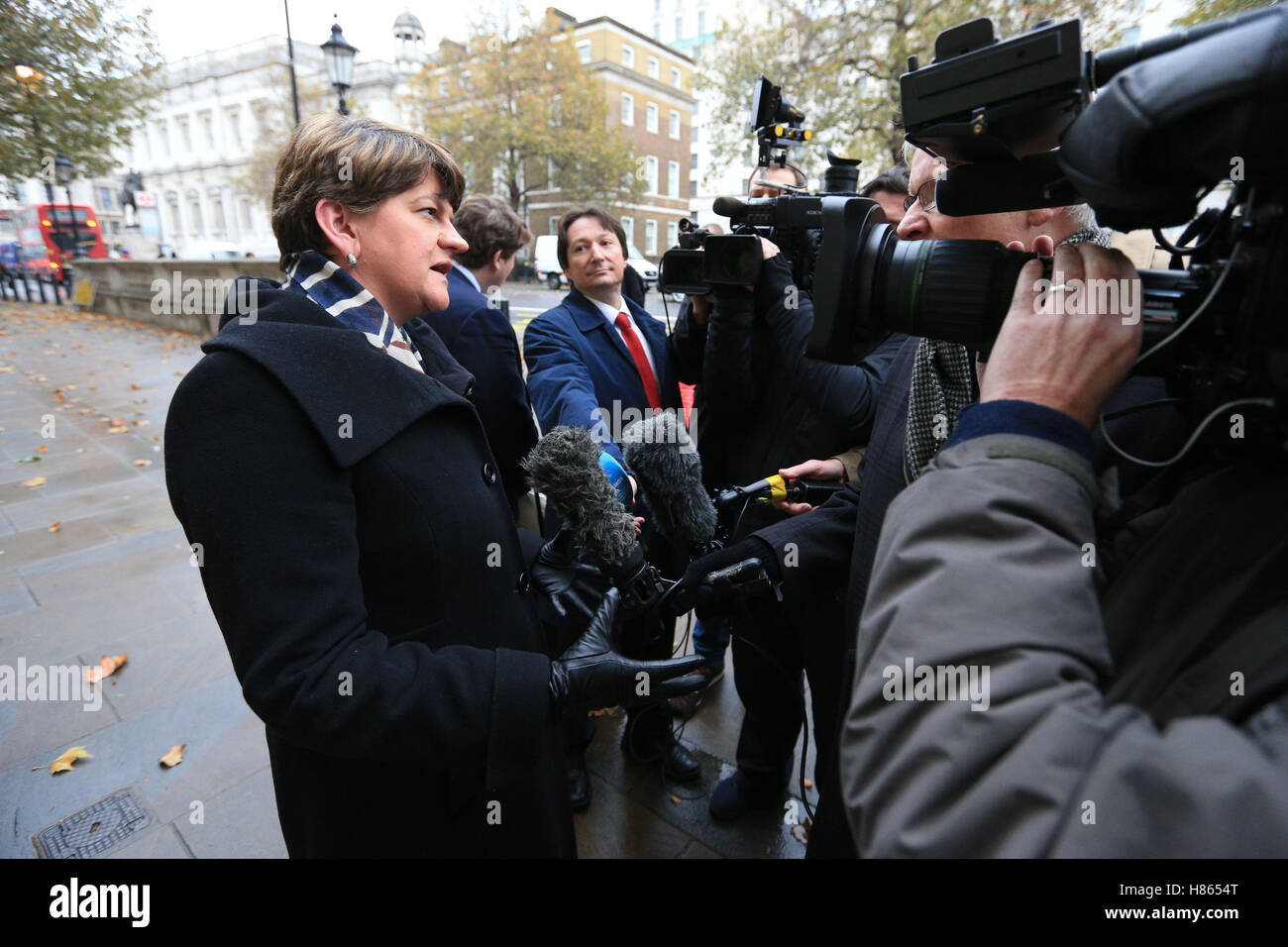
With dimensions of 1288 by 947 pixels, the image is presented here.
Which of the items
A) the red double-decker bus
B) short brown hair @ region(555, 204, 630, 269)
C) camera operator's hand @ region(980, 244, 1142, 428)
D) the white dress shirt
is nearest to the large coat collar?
camera operator's hand @ region(980, 244, 1142, 428)

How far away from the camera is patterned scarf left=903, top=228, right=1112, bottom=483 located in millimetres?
1271

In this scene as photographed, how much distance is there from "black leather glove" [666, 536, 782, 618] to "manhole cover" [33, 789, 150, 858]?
6.80ft

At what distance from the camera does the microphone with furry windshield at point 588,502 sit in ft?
4.90

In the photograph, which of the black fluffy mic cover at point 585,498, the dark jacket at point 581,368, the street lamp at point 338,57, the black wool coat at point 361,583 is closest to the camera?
the black wool coat at point 361,583

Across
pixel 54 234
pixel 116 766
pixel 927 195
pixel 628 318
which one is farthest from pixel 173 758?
pixel 54 234

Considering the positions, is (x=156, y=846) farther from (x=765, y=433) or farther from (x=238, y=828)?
(x=765, y=433)

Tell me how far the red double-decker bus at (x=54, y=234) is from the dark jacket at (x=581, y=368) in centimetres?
2431

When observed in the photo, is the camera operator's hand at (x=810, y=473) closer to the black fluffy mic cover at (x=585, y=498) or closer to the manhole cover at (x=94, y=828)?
the black fluffy mic cover at (x=585, y=498)

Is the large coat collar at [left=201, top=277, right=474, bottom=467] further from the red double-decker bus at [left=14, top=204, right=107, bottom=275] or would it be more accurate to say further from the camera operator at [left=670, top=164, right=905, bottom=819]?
the red double-decker bus at [left=14, top=204, right=107, bottom=275]

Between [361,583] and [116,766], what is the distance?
86.7 inches

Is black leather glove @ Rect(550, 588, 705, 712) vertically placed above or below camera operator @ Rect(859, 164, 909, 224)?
below

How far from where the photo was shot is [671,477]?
173 cm

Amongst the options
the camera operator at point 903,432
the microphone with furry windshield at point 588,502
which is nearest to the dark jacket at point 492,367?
the microphone with furry windshield at point 588,502

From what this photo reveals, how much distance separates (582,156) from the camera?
2512cm
